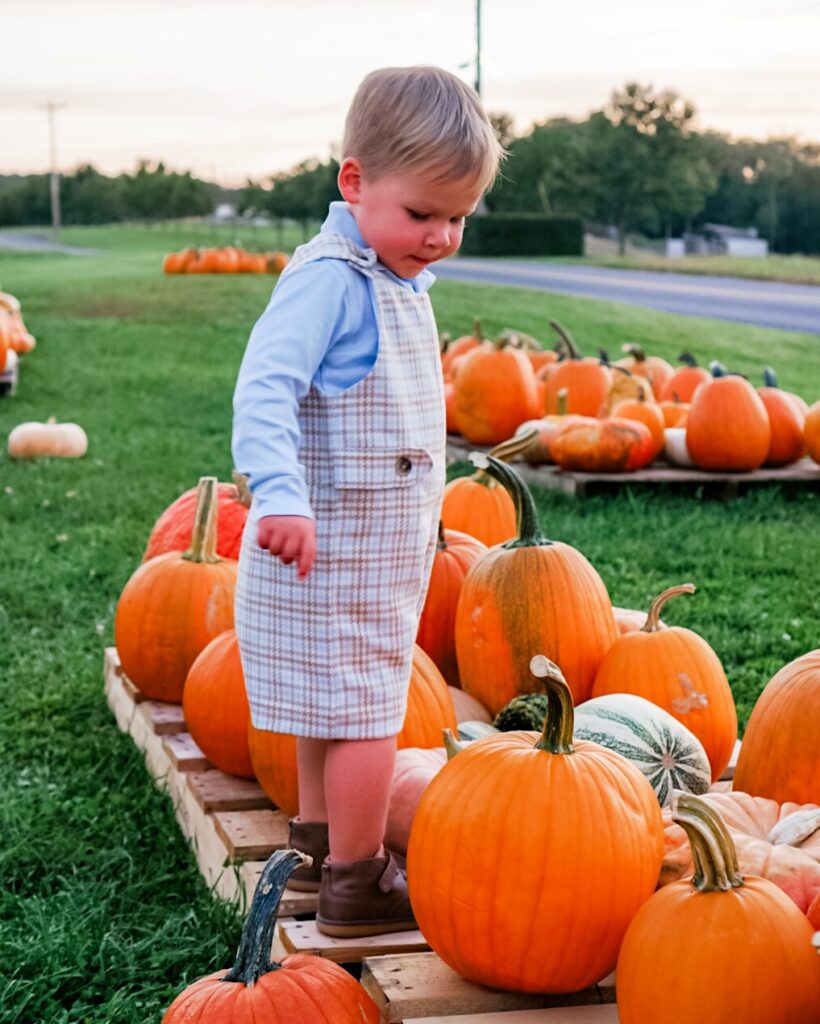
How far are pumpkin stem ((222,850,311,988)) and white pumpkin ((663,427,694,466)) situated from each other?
508cm

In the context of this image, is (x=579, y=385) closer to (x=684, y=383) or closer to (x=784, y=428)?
(x=684, y=383)

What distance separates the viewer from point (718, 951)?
1.67 metres

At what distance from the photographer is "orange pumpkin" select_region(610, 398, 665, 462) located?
6699mm

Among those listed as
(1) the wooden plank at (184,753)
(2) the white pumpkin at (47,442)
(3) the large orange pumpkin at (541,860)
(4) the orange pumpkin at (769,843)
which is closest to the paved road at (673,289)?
(2) the white pumpkin at (47,442)

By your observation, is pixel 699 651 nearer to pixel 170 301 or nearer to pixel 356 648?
pixel 356 648

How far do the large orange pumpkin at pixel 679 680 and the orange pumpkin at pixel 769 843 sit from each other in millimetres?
413

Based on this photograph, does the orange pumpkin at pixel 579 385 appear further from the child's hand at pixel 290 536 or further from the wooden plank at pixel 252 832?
the child's hand at pixel 290 536

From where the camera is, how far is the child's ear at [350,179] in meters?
2.13

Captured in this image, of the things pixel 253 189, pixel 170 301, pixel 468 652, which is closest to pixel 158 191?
pixel 253 189

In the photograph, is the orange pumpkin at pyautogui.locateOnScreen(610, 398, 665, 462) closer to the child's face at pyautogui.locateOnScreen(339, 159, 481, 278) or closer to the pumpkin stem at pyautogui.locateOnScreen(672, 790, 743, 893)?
the child's face at pyautogui.locateOnScreen(339, 159, 481, 278)

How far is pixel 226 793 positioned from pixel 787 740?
1.17 m

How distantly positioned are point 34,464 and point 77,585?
8.62ft

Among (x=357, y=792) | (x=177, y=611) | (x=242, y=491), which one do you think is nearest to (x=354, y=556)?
(x=357, y=792)

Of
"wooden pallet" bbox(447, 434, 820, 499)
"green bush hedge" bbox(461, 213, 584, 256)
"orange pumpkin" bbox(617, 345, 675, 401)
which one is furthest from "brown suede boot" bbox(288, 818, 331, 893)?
"green bush hedge" bbox(461, 213, 584, 256)
